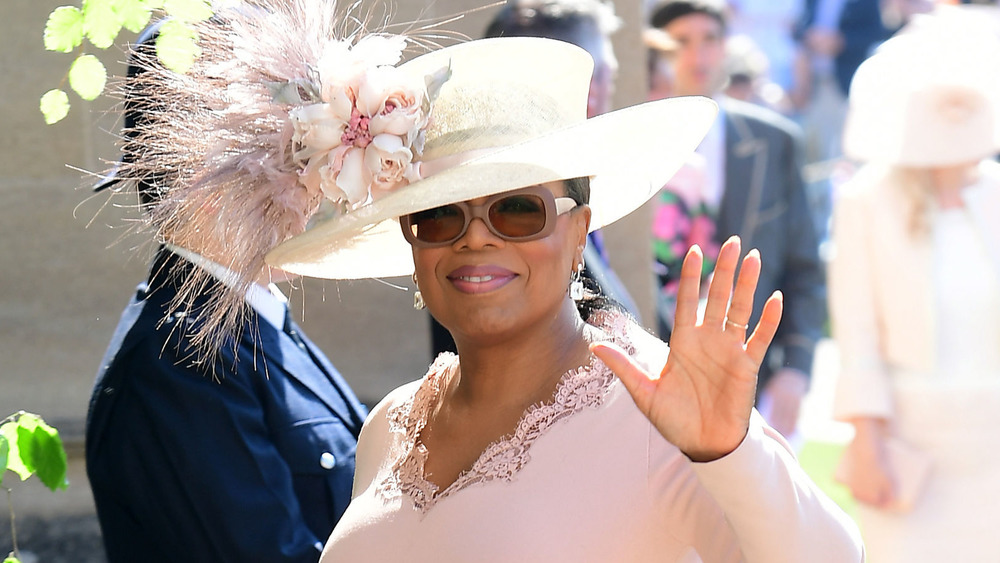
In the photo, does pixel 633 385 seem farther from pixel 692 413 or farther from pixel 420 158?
pixel 420 158

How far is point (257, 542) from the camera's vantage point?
2568 millimetres

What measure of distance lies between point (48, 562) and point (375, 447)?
2.44 metres

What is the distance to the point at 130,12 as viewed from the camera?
1.95m

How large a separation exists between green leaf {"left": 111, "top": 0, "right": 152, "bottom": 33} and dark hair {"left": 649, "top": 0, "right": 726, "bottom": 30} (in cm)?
474

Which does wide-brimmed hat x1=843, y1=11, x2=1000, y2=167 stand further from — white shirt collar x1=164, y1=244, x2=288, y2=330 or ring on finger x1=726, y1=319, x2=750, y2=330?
ring on finger x1=726, y1=319, x2=750, y2=330

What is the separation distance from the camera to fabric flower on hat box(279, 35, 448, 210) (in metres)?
2.10

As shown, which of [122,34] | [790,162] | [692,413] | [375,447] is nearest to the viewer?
[692,413]

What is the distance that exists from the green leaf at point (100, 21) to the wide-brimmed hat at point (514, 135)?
0.46 metres

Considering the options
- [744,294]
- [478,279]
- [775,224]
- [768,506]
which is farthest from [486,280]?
[775,224]

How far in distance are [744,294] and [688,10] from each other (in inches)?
194

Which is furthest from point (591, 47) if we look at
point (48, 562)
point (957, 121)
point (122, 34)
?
point (48, 562)

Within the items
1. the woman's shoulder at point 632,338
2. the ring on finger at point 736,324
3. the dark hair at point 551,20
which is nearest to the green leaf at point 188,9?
the woman's shoulder at point 632,338

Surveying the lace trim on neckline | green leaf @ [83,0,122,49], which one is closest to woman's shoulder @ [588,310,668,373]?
the lace trim on neckline

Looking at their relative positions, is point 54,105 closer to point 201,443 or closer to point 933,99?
point 201,443
